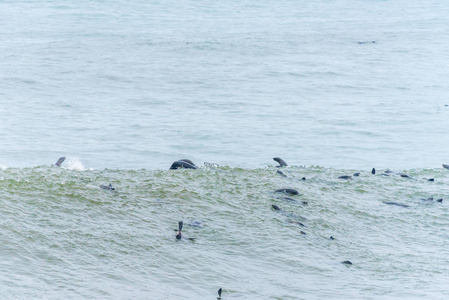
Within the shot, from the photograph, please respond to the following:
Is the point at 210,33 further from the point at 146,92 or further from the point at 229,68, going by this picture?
the point at 146,92

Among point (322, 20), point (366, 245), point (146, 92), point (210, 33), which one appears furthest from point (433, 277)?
point (322, 20)

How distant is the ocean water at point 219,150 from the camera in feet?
36.1

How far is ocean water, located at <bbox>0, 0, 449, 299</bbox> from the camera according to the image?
11016 mm

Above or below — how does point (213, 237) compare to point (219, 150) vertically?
below

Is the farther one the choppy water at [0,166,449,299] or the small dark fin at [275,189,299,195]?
the small dark fin at [275,189,299,195]

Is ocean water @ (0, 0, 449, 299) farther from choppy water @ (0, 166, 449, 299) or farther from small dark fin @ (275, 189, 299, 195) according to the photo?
small dark fin @ (275, 189, 299, 195)

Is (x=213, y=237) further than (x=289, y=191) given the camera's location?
No

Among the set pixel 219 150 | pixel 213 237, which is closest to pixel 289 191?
pixel 213 237

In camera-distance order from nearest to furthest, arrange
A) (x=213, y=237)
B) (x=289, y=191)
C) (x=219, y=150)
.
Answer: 1. (x=213, y=237)
2. (x=289, y=191)
3. (x=219, y=150)

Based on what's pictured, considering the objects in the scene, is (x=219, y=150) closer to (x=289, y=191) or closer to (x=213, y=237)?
(x=289, y=191)

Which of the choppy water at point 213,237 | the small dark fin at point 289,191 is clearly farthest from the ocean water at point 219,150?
the small dark fin at point 289,191

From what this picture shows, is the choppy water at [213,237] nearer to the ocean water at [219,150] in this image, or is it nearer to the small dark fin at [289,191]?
the ocean water at [219,150]

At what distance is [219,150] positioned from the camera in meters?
25.8

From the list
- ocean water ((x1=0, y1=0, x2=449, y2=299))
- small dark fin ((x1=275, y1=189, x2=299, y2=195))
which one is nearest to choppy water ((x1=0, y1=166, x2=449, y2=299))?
ocean water ((x1=0, y1=0, x2=449, y2=299))
